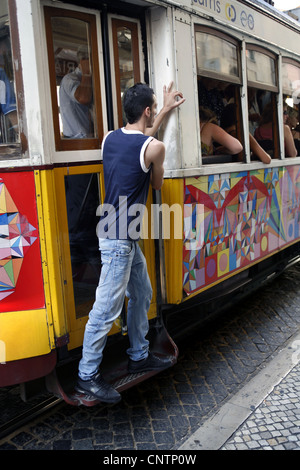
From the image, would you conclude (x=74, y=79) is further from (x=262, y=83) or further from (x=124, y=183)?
(x=262, y=83)

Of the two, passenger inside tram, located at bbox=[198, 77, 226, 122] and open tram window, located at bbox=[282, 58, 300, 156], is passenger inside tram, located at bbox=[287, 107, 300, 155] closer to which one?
open tram window, located at bbox=[282, 58, 300, 156]

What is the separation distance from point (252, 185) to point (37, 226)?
7.73ft

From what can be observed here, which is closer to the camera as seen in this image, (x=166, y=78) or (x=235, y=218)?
(x=166, y=78)

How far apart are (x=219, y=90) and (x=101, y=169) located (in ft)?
5.15

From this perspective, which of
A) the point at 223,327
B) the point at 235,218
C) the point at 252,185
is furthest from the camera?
the point at 223,327

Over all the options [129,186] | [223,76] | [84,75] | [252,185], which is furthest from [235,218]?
[84,75]

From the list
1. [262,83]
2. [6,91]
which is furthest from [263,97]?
[6,91]

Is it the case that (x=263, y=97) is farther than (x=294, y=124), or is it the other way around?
(x=294, y=124)

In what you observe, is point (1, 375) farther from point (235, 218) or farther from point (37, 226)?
point (235, 218)

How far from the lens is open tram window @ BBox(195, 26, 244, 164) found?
11.7 ft

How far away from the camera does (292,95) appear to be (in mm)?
5191

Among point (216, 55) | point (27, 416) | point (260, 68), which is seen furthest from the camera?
point (260, 68)

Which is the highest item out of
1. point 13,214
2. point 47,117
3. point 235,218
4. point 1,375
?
point 47,117

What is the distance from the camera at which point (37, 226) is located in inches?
101
